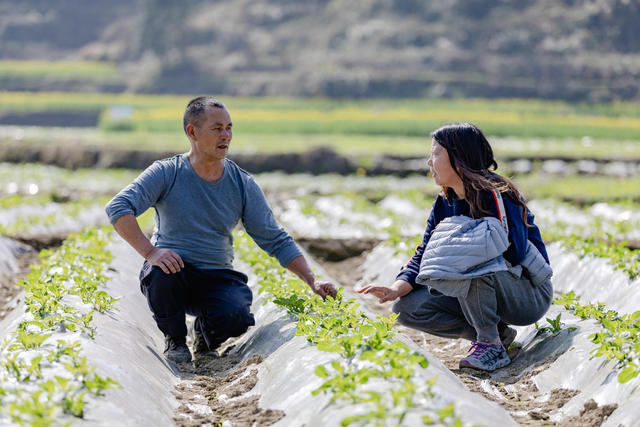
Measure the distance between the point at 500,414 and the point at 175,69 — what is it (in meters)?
50.4

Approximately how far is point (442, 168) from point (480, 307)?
841mm

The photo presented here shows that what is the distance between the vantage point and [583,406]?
4.28 metres

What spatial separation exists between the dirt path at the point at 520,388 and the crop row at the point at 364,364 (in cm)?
71

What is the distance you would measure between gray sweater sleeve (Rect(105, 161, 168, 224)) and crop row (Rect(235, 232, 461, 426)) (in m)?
0.98

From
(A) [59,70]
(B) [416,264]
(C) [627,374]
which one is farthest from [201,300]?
(A) [59,70]

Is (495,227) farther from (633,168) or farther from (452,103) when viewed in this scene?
(452,103)

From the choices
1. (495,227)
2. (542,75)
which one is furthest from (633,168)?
(542,75)

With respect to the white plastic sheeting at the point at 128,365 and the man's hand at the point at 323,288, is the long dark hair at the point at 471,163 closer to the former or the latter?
the man's hand at the point at 323,288

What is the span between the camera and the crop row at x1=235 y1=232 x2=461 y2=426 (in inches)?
125

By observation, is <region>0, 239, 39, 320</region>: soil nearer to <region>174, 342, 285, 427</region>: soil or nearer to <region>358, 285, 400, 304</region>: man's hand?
<region>174, 342, 285, 427</region>: soil

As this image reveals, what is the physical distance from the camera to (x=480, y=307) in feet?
16.5

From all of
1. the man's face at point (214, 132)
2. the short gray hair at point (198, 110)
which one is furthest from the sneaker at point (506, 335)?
the short gray hair at point (198, 110)

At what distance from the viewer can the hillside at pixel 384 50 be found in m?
44.5

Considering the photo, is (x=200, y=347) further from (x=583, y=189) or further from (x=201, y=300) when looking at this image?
(x=583, y=189)
